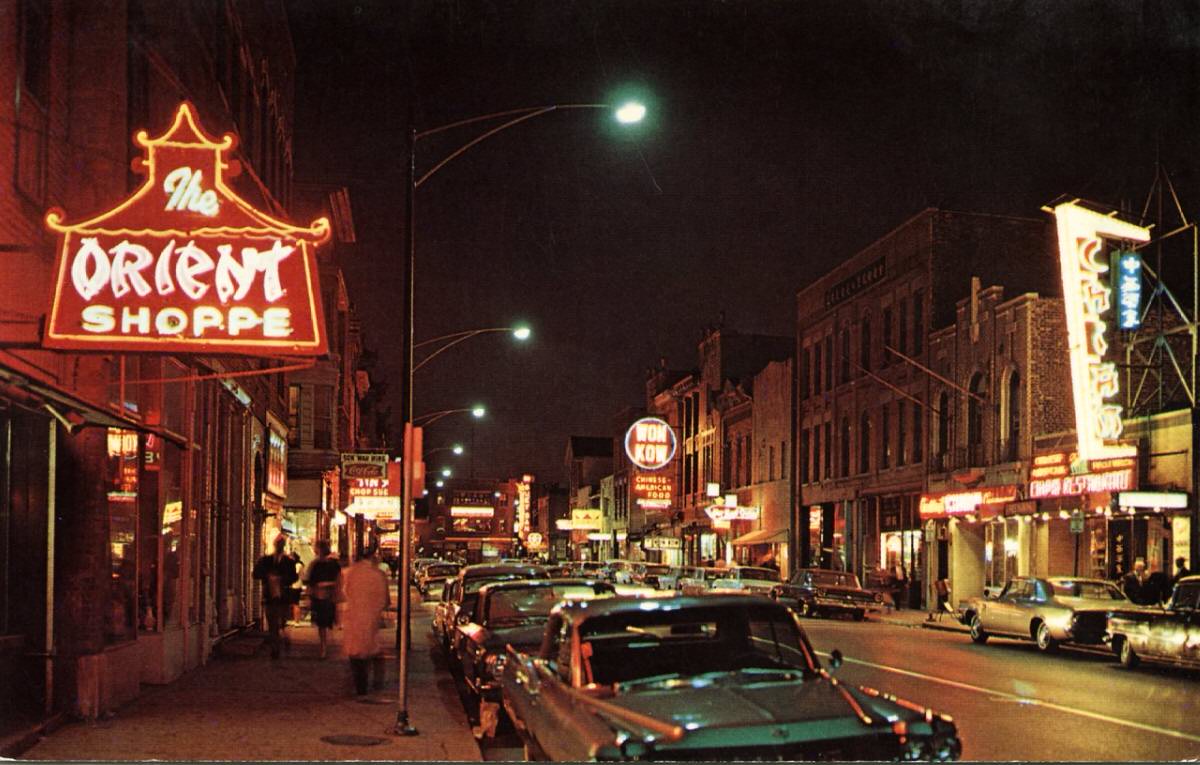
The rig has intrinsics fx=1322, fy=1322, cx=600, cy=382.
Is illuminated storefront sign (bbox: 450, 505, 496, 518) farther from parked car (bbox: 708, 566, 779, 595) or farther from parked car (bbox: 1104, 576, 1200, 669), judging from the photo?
parked car (bbox: 1104, 576, 1200, 669)

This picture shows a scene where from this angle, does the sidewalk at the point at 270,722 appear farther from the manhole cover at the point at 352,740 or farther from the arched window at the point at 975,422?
the arched window at the point at 975,422

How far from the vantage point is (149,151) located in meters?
12.0

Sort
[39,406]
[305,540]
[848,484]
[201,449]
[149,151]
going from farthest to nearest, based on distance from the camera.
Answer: [848,484] → [305,540] → [201,449] → [149,151] → [39,406]

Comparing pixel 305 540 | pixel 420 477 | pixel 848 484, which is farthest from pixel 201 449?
pixel 848 484

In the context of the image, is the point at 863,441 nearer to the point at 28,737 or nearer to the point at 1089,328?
the point at 1089,328

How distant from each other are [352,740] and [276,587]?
1030 cm

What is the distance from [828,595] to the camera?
36.7 m

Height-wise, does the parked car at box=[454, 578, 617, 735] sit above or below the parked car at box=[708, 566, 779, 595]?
above

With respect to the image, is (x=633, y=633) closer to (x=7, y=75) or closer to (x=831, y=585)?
(x=7, y=75)

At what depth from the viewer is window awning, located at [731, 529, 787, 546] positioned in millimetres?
57691

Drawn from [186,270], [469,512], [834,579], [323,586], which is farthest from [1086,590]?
[469,512]

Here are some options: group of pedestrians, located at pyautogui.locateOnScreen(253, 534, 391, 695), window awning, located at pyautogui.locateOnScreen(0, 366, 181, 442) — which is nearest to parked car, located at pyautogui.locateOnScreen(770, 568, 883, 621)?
group of pedestrians, located at pyautogui.locateOnScreen(253, 534, 391, 695)

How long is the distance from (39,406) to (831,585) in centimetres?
2901

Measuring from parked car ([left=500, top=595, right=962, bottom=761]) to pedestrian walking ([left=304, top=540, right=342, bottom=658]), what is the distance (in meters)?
12.6
